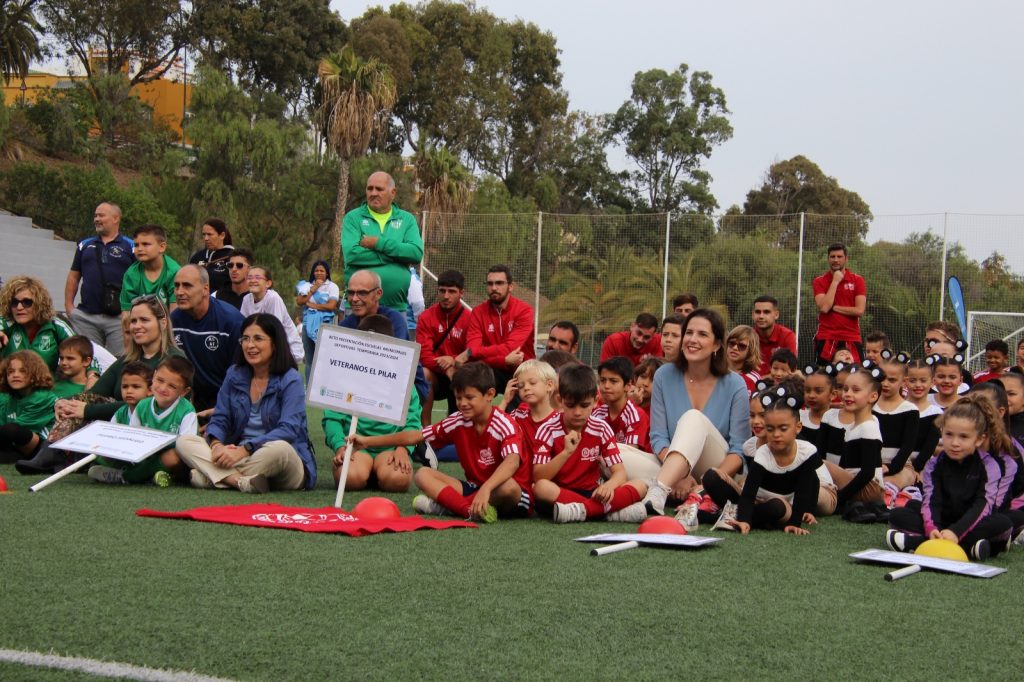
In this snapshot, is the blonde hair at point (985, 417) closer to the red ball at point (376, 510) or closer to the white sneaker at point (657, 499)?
the white sneaker at point (657, 499)

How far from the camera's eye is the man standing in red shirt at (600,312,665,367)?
10.1 metres

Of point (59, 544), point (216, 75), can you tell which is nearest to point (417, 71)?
point (216, 75)

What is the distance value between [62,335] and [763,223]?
12.8 metres

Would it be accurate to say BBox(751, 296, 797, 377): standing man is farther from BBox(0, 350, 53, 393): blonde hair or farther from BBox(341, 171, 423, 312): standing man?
BBox(0, 350, 53, 393): blonde hair

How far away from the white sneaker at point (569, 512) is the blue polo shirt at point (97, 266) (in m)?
5.43

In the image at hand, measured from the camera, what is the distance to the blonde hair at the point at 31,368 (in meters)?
8.63

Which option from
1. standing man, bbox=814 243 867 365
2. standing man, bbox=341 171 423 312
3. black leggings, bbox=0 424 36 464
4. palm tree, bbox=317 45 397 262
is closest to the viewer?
black leggings, bbox=0 424 36 464

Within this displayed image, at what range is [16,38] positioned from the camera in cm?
3875

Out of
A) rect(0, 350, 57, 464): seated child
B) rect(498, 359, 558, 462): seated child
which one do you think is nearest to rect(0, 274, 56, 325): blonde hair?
rect(0, 350, 57, 464): seated child

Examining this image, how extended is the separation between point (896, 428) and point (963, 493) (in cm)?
209

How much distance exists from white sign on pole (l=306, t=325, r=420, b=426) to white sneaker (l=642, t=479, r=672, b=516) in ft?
5.10

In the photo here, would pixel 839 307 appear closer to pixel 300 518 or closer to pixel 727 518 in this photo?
pixel 727 518

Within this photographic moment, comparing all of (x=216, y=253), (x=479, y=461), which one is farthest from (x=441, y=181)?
(x=479, y=461)

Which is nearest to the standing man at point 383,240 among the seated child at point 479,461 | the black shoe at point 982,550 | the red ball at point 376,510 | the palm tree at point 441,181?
the seated child at point 479,461
